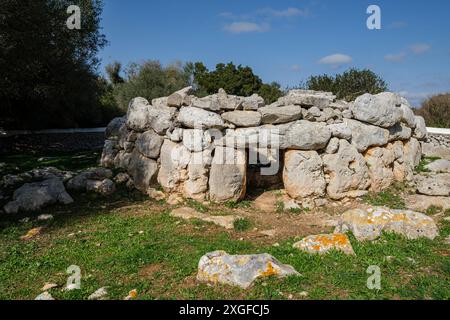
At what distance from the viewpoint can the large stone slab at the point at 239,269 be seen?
5.33 m

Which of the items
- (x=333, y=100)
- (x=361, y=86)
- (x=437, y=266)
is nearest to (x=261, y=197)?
(x=333, y=100)

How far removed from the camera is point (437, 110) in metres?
22.1

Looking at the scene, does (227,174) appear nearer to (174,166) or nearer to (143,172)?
(174,166)

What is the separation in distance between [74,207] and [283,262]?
19.3ft

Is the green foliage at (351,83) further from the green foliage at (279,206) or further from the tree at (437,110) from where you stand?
the green foliage at (279,206)

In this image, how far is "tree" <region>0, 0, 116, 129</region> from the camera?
11.5 m

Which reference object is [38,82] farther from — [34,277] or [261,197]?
[34,277]

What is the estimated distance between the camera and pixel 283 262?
610cm

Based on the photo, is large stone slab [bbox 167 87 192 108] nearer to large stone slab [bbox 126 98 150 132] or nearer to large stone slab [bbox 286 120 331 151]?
large stone slab [bbox 126 98 150 132]

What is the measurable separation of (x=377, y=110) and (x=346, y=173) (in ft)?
6.67

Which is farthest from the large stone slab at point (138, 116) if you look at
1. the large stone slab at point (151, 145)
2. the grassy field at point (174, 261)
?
the grassy field at point (174, 261)

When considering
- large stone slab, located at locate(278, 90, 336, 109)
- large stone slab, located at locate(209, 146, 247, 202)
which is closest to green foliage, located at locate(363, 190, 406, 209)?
large stone slab, located at locate(278, 90, 336, 109)

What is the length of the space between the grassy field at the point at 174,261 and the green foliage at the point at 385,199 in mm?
1689

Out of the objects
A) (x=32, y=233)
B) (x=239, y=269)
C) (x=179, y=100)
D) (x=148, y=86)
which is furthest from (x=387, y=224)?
(x=148, y=86)
